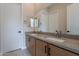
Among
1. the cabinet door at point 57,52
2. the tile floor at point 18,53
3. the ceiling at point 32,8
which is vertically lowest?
the tile floor at point 18,53

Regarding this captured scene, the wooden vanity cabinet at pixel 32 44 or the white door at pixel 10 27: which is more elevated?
the white door at pixel 10 27

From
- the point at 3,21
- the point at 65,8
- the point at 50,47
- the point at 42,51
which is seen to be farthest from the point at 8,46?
the point at 65,8

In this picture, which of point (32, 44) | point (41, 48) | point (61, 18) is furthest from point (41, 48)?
point (61, 18)

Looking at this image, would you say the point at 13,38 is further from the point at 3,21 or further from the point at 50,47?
the point at 50,47

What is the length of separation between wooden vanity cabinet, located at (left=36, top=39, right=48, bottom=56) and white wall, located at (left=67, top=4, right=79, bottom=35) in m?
0.40

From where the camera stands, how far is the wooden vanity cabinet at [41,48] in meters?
1.64

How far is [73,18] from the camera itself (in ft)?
5.40

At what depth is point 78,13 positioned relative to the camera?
161cm

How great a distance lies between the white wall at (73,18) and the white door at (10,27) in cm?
66

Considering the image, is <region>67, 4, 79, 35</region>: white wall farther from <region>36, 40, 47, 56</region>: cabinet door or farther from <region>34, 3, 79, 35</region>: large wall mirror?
<region>36, 40, 47, 56</region>: cabinet door

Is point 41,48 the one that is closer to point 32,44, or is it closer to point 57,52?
point 32,44

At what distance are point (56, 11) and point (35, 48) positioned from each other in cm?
→ 61

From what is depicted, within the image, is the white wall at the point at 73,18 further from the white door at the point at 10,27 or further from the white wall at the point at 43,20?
the white door at the point at 10,27

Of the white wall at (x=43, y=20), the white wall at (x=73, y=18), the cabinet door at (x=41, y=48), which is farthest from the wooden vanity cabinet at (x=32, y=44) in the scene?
the white wall at (x=73, y=18)
